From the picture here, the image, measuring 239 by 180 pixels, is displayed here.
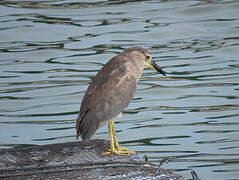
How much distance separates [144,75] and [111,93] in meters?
6.24

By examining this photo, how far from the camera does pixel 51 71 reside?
12.9 m

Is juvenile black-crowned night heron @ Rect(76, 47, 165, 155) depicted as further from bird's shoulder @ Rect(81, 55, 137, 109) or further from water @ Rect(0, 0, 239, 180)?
water @ Rect(0, 0, 239, 180)

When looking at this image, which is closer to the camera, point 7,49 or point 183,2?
point 7,49

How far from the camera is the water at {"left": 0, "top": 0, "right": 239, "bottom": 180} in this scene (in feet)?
31.5

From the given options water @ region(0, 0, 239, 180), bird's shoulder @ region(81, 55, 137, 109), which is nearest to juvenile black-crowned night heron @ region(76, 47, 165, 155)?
bird's shoulder @ region(81, 55, 137, 109)

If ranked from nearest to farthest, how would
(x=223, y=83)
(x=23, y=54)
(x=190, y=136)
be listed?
(x=190, y=136), (x=223, y=83), (x=23, y=54)

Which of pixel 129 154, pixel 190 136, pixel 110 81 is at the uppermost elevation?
pixel 110 81

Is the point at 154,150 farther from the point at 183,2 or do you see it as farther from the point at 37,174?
the point at 183,2

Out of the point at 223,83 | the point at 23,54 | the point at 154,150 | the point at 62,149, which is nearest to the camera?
the point at 62,149

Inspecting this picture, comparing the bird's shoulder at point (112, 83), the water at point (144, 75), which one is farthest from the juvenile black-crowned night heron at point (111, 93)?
the water at point (144, 75)

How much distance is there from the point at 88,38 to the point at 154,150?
582 centimetres

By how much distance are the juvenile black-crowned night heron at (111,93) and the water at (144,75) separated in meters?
2.11

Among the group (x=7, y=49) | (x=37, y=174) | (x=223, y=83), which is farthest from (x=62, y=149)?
(x=7, y=49)

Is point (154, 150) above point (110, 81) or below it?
Result: below
